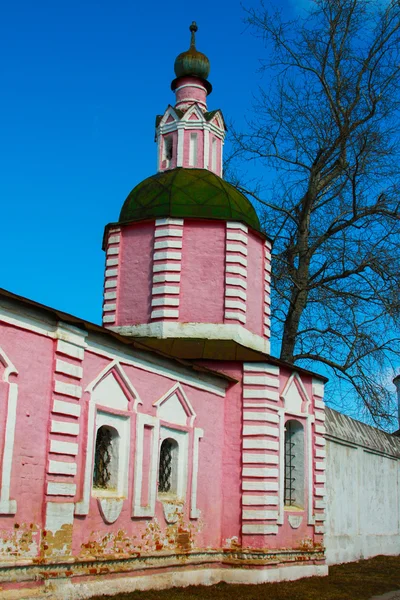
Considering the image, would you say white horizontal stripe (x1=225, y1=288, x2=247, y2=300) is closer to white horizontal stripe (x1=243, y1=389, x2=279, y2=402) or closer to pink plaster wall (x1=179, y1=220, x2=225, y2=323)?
pink plaster wall (x1=179, y1=220, x2=225, y2=323)

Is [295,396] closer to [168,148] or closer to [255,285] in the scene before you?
[255,285]

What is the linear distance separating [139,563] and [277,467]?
3437 millimetres

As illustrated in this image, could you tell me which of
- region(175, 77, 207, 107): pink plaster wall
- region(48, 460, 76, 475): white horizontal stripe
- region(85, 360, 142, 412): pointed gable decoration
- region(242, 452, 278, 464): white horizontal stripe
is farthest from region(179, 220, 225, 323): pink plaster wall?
region(48, 460, 76, 475): white horizontal stripe

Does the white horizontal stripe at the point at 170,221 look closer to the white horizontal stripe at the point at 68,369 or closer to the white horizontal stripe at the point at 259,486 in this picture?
the white horizontal stripe at the point at 259,486

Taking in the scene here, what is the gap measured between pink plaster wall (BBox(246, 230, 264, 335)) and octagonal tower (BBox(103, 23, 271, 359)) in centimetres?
2

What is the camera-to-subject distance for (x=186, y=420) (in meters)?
12.2

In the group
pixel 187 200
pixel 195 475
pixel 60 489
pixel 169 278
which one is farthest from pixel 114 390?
pixel 187 200

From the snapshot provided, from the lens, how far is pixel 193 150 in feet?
54.9

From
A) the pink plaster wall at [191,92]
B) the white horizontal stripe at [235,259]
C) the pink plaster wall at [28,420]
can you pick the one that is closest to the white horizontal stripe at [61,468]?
the pink plaster wall at [28,420]

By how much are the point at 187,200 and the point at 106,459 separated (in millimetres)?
6447

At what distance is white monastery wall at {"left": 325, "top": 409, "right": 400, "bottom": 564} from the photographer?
16.5 metres

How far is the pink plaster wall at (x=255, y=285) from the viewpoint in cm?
1519

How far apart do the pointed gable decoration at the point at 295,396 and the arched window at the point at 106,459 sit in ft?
13.7

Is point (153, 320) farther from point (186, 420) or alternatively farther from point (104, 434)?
point (104, 434)
